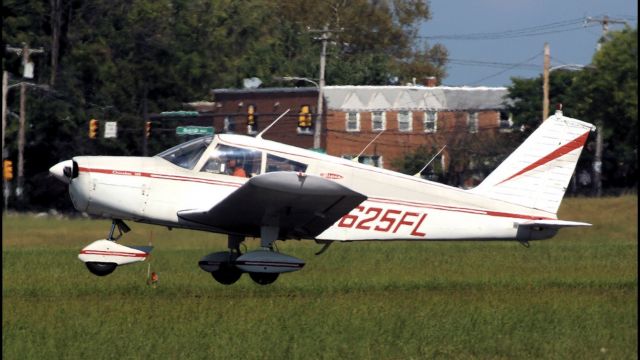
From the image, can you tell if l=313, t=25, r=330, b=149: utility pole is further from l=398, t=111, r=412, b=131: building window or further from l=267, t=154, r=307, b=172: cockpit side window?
l=267, t=154, r=307, b=172: cockpit side window

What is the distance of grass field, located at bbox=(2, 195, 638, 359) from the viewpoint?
11.9 metres

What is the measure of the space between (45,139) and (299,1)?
44.1 feet

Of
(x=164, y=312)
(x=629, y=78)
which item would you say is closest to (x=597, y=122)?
(x=629, y=78)

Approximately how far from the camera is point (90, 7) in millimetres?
46469

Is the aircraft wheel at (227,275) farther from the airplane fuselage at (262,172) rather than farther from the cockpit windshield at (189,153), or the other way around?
the cockpit windshield at (189,153)

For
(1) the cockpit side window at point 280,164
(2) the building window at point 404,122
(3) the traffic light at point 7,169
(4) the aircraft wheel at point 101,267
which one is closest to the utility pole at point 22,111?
(3) the traffic light at point 7,169

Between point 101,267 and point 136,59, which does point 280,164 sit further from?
point 136,59

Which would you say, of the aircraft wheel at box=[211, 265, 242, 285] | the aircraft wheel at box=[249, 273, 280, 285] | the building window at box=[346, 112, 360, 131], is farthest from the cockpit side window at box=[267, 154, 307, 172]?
the building window at box=[346, 112, 360, 131]

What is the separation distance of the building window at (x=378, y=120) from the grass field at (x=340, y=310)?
4.70 metres

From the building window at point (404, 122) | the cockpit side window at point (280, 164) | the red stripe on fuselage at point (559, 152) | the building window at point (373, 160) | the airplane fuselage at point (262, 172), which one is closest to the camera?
the cockpit side window at point (280, 164)

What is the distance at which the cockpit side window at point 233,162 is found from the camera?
1609 centimetres

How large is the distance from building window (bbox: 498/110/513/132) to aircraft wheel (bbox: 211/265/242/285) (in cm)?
2305

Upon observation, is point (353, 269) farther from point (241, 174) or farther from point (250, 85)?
point (250, 85)

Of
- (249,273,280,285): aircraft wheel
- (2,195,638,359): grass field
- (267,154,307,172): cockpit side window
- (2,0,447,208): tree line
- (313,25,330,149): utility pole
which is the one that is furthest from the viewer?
(2,0,447,208): tree line
